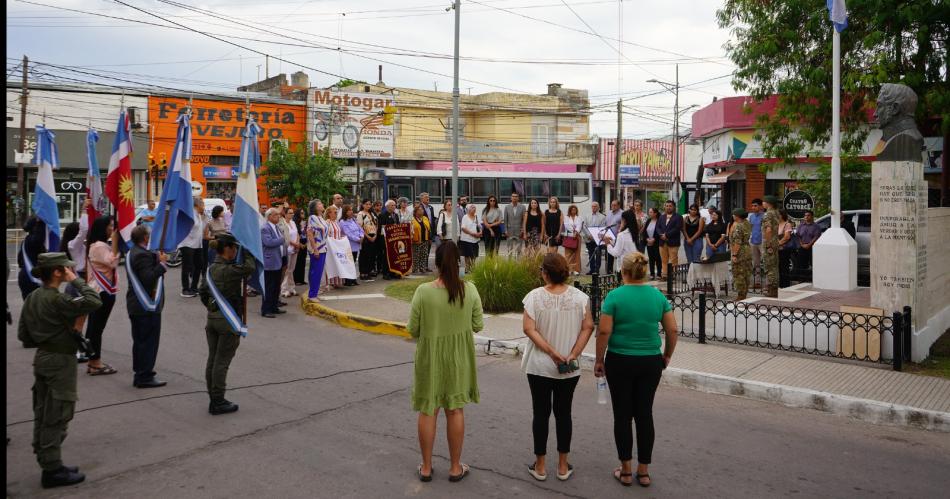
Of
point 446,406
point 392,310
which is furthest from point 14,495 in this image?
point 392,310

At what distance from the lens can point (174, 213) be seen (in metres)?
8.59

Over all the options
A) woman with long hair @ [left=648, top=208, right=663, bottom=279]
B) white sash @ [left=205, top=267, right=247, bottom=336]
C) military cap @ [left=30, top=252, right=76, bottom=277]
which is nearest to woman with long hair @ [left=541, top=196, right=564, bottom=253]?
woman with long hair @ [left=648, top=208, right=663, bottom=279]

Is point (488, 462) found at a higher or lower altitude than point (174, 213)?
lower

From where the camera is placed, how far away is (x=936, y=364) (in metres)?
9.12

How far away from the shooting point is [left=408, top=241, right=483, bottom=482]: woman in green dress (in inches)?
209

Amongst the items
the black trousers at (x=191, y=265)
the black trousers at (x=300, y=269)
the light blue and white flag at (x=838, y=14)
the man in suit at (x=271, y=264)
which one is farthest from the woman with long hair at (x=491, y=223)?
the light blue and white flag at (x=838, y=14)

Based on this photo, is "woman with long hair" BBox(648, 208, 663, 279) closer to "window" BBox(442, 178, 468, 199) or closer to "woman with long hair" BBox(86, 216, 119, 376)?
"woman with long hair" BBox(86, 216, 119, 376)

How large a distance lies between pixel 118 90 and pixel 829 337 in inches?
1476

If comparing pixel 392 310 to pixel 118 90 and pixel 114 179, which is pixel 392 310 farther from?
pixel 118 90

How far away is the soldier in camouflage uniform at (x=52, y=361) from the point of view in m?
5.28

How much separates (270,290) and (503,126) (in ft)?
140

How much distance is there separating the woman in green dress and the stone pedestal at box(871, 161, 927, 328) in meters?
6.41

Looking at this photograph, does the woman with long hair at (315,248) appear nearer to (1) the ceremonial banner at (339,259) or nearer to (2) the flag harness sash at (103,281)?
(1) the ceremonial banner at (339,259)

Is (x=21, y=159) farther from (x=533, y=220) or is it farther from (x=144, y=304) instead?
(x=144, y=304)
